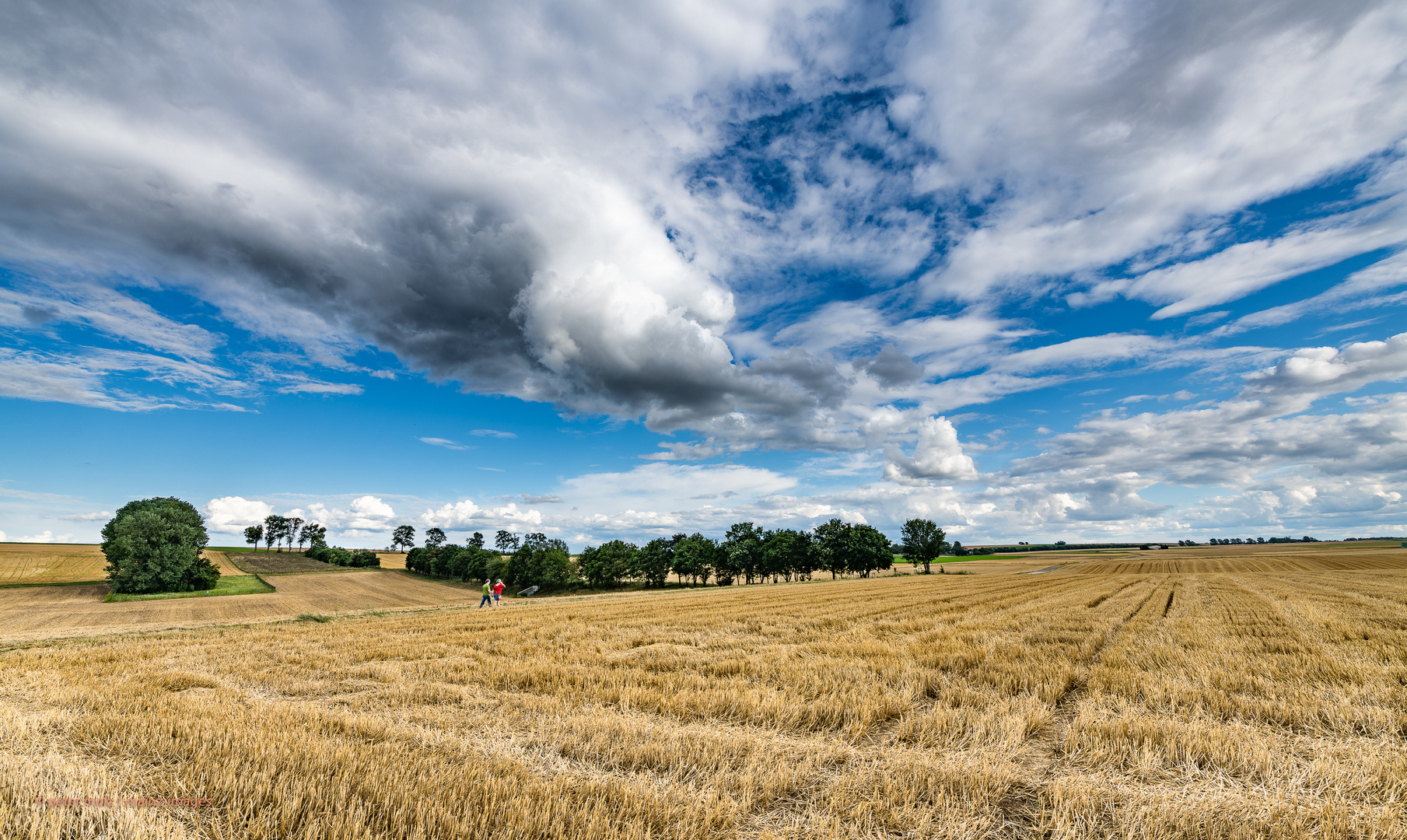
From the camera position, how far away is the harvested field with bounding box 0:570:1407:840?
13.5ft

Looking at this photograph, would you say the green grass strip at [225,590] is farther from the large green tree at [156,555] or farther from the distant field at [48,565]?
the distant field at [48,565]

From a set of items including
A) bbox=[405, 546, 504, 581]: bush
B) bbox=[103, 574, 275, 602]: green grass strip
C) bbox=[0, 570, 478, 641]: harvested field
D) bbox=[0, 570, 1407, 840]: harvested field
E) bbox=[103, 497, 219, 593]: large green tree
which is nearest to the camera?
bbox=[0, 570, 1407, 840]: harvested field

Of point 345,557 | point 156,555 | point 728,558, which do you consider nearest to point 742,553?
point 728,558

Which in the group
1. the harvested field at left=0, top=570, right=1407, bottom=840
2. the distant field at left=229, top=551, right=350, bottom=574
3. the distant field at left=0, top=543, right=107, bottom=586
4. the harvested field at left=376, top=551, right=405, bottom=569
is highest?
the harvested field at left=0, top=570, right=1407, bottom=840

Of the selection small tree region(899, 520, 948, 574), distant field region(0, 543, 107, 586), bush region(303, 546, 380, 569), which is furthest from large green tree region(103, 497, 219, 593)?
small tree region(899, 520, 948, 574)

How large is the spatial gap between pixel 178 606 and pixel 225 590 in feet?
72.4

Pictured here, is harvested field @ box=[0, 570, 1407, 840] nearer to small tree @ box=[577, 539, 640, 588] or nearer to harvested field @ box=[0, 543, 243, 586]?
small tree @ box=[577, 539, 640, 588]

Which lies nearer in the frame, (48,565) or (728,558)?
(48,565)

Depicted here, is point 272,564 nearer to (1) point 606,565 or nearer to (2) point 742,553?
(1) point 606,565

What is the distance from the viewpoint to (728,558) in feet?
353

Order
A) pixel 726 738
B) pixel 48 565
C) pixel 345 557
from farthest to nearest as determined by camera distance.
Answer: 1. pixel 345 557
2. pixel 48 565
3. pixel 726 738

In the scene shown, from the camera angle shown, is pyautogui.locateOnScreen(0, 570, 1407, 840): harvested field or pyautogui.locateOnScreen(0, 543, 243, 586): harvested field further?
pyautogui.locateOnScreen(0, 543, 243, 586): harvested field

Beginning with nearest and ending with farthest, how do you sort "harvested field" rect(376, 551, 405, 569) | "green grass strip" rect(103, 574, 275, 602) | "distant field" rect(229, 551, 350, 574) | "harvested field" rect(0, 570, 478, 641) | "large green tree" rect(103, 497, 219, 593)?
1. "harvested field" rect(0, 570, 478, 641)
2. "green grass strip" rect(103, 574, 275, 602)
3. "large green tree" rect(103, 497, 219, 593)
4. "distant field" rect(229, 551, 350, 574)
5. "harvested field" rect(376, 551, 405, 569)

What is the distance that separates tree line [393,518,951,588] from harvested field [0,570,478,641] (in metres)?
19.7
